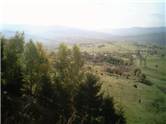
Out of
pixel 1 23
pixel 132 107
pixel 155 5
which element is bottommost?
pixel 132 107

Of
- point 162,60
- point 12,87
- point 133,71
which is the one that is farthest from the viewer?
point 133,71

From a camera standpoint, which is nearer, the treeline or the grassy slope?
the treeline

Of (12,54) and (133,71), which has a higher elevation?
(12,54)

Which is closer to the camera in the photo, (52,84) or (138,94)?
(52,84)

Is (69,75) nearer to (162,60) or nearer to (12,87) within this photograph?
(12,87)

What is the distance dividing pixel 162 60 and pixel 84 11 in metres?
2.32

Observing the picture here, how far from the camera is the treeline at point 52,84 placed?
4.73m

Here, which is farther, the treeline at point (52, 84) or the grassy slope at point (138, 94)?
the grassy slope at point (138, 94)

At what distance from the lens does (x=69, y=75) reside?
5883 mm

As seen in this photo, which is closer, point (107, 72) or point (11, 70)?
point (11, 70)

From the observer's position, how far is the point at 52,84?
18.2 ft

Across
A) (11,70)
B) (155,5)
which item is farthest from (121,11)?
(11,70)

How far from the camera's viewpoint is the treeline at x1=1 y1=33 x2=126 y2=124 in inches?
186

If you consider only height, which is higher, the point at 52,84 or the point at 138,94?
the point at 52,84
